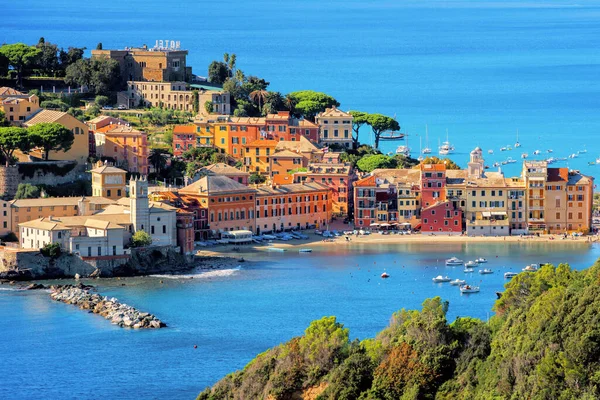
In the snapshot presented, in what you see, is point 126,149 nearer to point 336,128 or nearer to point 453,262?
point 336,128

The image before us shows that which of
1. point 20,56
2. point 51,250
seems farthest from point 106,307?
point 20,56

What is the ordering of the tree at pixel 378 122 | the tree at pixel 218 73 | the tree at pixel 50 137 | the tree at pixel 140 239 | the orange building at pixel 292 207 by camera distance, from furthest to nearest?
the tree at pixel 218 73
the tree at pixel 378 122
the orange building at pixel 292 207
the tree at pixel 50 137
the tree at pixel 140 239

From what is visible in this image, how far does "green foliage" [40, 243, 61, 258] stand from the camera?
51469mm

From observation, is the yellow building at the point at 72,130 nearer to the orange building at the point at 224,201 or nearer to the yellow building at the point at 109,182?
the yellow building at the point at 109,182

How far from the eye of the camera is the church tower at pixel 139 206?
53.1 metres

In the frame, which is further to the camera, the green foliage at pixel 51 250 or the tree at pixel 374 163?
the tree at pixel 374 163

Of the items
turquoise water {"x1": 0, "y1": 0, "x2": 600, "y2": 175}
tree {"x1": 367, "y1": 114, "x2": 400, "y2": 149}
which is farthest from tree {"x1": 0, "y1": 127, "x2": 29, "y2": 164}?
turquoise water {"x1": 0, "y1": 0, "x2": 600, "y2": 175}

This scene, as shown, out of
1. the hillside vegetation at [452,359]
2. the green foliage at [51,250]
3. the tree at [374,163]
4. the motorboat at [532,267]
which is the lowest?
the hillside vegetation at [452,359]

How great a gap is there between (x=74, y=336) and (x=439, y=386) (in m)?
13.3

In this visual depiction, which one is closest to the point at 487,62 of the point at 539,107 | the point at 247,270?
the point at 539,107

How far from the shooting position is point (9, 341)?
43906 millimetres

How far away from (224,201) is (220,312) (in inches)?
A: 464

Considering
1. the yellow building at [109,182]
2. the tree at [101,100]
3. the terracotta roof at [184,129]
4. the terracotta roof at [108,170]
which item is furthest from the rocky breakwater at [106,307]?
the tree at [101,100]

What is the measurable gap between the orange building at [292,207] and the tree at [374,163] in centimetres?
452
